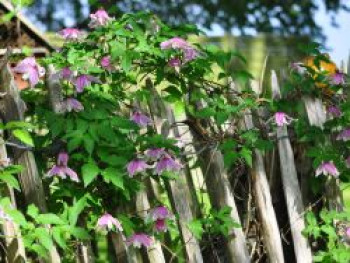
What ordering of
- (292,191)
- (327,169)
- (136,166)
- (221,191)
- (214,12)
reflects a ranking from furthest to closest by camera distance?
(214,12) < (292,191) < (327,169) < (221,191) < (136,166)

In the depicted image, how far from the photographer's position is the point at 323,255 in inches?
143

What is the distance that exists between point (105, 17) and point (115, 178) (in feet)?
2.78

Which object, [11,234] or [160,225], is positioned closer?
[11,234]

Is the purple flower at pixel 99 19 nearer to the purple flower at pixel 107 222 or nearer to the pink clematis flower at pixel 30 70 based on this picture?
the pink clematis flower at pixel 30 70

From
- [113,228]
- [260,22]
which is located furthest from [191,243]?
[260,22]

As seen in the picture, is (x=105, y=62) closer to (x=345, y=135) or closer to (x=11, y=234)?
(x=11, y=234)

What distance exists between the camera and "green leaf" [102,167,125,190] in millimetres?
2828

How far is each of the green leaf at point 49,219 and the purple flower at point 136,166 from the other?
34cm

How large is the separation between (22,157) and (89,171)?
30cm

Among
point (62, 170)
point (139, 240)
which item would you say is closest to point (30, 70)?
point (62, 170)

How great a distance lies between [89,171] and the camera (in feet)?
9.23

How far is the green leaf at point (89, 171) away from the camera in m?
2.79

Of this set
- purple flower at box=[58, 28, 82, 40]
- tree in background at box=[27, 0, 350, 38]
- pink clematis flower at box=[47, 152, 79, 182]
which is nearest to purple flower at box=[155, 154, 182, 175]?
pink clematis flower at box=[47, 152, 79, 182]

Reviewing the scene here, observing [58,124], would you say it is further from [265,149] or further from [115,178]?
[265,149]
